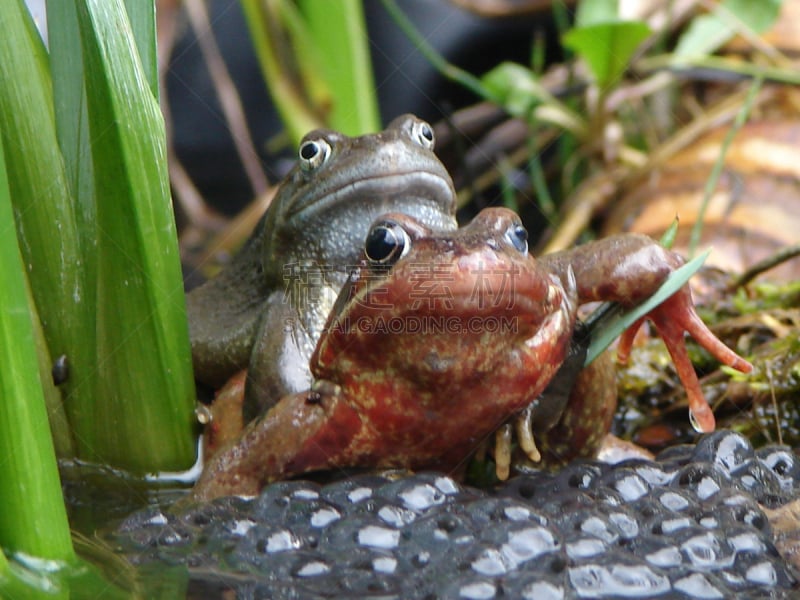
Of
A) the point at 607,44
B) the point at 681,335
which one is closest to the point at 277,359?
the point at 681,335

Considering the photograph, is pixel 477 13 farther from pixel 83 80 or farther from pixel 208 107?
pixel 83 80

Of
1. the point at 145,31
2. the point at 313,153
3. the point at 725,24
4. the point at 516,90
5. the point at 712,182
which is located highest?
the point at 145,31

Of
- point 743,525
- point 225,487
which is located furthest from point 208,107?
point 743,525

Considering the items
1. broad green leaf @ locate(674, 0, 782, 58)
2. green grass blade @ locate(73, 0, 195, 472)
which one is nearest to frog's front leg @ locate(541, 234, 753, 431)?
green grass blade @ locate(73, 0, 195, 472)

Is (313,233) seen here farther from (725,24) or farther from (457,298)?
(725,24)

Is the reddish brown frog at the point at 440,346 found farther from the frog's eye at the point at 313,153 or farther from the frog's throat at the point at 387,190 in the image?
the frog's eye at the point at 313,153
